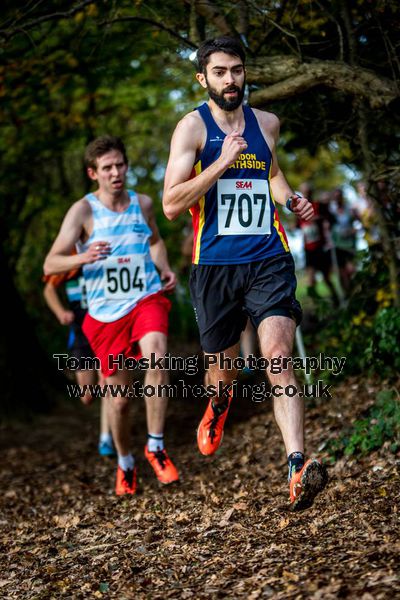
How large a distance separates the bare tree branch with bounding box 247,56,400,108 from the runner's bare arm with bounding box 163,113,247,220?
1388mm

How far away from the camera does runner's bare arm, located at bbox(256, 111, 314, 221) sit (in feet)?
14.4

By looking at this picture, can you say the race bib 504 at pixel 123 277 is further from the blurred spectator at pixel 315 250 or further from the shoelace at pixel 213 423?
the blurred spectator at pixel 315 250

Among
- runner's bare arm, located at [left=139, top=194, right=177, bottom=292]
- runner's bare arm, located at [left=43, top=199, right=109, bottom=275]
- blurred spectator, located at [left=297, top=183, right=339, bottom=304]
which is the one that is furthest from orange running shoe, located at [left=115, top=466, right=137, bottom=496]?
blurred spectator, located at [left=297, top=183, right=339, bottom=304]

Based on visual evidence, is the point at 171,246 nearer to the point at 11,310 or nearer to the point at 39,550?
the point at 11,310

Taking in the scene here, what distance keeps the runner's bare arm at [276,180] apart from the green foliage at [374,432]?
1.61 m

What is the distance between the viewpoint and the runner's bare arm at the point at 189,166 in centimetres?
405

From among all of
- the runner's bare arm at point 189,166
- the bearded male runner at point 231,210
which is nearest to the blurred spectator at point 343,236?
the bearded male runner at point 231,210

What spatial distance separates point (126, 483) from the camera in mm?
5836

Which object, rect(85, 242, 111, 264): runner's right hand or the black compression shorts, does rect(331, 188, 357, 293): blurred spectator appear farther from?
the black compression shorts

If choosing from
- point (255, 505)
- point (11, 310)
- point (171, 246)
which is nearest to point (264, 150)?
point (255, 505)

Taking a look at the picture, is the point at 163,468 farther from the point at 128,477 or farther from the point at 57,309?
the point at 57,309

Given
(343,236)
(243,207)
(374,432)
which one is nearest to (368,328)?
(374,432)

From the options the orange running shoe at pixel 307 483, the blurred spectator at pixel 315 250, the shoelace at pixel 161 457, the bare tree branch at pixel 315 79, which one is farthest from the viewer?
the blurred spectator at pixel 315 250

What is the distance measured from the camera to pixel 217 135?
4.36 metres
